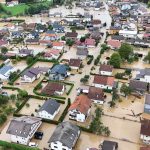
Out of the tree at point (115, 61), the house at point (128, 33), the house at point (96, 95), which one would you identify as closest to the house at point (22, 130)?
the house at point (96, 95)

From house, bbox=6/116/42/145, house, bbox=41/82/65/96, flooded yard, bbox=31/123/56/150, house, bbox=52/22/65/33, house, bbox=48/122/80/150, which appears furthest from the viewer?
house, bbox=52/22/65/33

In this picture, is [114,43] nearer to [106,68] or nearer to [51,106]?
[106,68]

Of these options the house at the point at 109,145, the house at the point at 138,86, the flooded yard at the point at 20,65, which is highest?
the house at the point at 138,86

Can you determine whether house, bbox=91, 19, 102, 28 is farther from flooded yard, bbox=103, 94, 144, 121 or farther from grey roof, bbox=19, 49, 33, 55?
flooded yard, bbox=103, 94, 144, 121

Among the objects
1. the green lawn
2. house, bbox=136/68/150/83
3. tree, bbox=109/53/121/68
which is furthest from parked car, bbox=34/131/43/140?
the green lawn

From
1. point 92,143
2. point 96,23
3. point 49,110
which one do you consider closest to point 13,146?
point 49,110

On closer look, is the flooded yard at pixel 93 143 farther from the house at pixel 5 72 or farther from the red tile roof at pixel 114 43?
the red tile roof at pixel 114 43

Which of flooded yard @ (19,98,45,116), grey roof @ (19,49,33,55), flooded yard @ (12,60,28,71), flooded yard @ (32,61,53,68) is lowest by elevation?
flooded yard @ (19,98,45,116)
